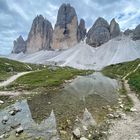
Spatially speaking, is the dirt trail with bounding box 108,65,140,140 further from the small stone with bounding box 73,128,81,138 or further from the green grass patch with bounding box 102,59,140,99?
the green grass patch with bounding box 102,59,140,99

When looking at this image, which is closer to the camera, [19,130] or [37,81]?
[19,130]

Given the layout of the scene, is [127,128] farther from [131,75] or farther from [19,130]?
[131,75]

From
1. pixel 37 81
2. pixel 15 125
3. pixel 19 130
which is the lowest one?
Answer: pixel 15 125

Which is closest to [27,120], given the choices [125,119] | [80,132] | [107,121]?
[80,132]

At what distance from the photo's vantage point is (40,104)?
35.3m

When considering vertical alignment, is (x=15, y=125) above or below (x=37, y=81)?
below

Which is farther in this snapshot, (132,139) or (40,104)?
(40,104)

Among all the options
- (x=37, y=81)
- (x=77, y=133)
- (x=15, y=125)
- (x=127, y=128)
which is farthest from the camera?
(x=37, y=81)

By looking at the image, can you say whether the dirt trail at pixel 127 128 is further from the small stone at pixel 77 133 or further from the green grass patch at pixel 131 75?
the green grass patch at pixel 131 75

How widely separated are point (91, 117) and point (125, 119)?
3.68 meters

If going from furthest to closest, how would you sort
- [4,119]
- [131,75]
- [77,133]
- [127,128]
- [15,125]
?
[131,75]
[4,119]
[15,125]
[127,128]
[77,133]

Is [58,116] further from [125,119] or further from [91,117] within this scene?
[125,119]

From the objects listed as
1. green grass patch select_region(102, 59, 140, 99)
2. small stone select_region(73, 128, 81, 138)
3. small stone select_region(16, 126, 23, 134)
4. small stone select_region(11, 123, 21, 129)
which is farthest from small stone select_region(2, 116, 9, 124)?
green grass patch select_region(102, 59, 140, 99)

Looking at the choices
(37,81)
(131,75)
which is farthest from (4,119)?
(131,75)
